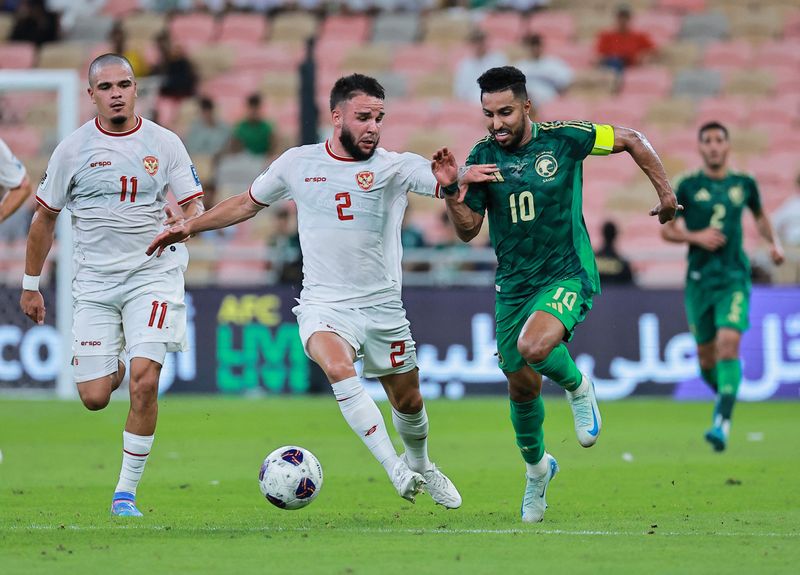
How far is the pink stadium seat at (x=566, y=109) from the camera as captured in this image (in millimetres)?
22641

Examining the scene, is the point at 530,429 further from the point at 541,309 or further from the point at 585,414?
the point at 541,309

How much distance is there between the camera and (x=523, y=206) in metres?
8.38

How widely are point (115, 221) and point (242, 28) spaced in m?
16.5

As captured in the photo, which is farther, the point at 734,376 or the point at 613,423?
the point at 613,423

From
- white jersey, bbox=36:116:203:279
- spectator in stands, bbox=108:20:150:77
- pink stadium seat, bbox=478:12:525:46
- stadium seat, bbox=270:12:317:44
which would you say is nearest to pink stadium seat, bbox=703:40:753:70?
pink stadium seat, bbox=478:12:525:46

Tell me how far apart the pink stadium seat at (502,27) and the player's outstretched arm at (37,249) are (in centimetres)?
1556

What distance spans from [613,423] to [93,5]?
1361cm

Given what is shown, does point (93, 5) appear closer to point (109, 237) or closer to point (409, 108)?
point (409, 108)

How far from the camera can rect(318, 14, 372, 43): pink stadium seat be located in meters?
24.5

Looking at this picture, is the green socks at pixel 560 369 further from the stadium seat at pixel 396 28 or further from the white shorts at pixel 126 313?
the stadium seat at pixel 396 28

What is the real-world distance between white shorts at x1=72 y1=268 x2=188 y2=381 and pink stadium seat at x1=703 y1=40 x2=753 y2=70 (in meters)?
16.9

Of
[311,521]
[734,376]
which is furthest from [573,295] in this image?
[734,376]

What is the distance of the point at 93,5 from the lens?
25.1 metres

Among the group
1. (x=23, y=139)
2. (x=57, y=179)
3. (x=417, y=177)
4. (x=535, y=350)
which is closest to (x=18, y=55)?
(x=23, y=139)
